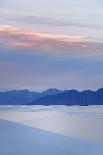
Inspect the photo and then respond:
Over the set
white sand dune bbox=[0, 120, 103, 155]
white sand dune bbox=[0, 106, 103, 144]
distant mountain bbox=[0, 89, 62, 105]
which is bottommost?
white sand dune bbox=[0, 120, 103, 155]

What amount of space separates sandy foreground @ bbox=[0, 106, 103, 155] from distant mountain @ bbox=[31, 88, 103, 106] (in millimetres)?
42

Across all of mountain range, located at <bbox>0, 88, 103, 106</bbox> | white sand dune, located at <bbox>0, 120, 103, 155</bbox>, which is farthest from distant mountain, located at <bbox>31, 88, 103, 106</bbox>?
white sand dune, located at <bbox>0, 120, 103, 155</bbox>

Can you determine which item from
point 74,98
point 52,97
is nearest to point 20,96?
point 52,97

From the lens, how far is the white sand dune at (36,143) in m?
2.44

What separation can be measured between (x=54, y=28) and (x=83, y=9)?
225 millimetres

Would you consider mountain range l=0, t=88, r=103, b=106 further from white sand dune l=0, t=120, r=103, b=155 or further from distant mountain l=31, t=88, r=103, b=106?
white sand dune l=0, t=120, r=103, b=155

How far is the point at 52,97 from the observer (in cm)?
290

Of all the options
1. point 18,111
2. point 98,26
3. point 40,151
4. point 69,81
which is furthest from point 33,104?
point 98,26

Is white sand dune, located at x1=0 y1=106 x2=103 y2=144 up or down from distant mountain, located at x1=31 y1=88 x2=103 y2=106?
down

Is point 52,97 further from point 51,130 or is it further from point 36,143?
point 36,143

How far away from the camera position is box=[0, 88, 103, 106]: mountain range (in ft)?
9.25

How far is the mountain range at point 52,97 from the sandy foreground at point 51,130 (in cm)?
4

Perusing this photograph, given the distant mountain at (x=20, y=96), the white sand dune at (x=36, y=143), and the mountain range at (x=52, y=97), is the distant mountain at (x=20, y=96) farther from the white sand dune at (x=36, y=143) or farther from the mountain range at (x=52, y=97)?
the white sand dune at (x=36, y=143)

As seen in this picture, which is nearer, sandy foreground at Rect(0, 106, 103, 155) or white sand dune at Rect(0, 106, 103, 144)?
sandy foreground at Rect(0, 106, 103, 155)
